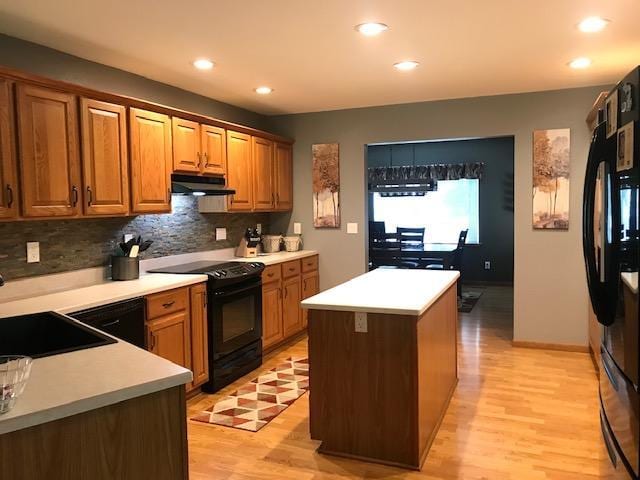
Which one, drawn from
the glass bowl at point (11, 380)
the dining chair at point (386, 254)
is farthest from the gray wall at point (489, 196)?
the glass bowl at point (11, 380)

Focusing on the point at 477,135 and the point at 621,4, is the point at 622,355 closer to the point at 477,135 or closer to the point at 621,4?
the point at 621,4

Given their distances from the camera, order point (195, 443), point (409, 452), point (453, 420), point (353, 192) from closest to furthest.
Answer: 1. point (409, 452)
2. point (195, 443)
3. point (453, 420)
4. point (353, 192)

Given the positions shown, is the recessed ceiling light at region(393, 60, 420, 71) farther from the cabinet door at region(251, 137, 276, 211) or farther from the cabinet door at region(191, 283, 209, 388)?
the cabinet door at region(191, 283, 209, 388)

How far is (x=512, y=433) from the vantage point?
3.13 metres

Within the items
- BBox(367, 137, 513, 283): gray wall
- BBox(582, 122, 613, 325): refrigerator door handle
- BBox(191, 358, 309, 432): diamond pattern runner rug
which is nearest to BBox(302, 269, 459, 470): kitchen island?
BBox(191, 358, 309, 432): diamond pattern runner rug

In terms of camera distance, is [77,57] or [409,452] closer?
[409,452]

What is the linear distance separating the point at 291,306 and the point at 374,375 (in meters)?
2.38

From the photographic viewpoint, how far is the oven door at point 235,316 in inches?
153

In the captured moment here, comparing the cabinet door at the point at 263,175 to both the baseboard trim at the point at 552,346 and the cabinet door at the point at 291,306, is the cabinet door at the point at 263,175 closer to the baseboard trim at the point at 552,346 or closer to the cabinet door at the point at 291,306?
the cabinet door at the point at 291,306

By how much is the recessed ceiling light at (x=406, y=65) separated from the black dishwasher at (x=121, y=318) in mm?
2361

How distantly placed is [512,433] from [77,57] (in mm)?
3584

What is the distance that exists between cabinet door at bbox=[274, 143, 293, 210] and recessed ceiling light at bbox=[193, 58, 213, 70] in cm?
170

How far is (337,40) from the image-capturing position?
10.6ft

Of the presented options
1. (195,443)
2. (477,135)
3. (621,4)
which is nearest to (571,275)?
(477,135)
